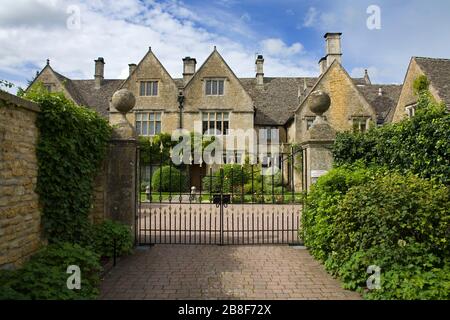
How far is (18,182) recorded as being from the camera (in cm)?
441

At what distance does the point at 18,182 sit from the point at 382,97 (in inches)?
1280

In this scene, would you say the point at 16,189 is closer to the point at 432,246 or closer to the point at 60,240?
the point at 60,240

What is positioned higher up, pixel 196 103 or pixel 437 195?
pixel 196 103

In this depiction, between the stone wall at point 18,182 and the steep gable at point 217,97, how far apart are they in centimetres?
2272

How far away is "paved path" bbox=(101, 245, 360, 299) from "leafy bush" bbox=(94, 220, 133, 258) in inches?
11.0

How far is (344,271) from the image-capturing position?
4.98 metres

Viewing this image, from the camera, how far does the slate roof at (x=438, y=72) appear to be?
19888 millimetres

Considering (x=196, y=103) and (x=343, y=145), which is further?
(x=196, y=103)

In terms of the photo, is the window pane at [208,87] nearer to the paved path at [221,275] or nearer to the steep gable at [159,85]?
the steep gable at [159,85]

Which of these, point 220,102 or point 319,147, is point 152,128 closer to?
point 220,102

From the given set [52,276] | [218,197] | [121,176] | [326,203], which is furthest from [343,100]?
[52,276]
